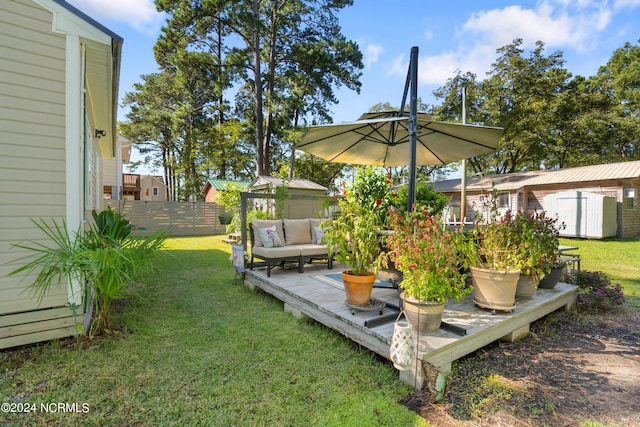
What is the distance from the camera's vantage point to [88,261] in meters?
2.79

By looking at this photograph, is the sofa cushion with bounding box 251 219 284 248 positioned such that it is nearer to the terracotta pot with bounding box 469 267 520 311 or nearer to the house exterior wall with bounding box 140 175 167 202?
the terracotta pot with bounding box 469 267 520 311

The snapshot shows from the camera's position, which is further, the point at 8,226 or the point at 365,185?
the point at 365,185

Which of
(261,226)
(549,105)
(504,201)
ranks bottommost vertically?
(261,226)

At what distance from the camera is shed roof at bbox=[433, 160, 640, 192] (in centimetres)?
1203

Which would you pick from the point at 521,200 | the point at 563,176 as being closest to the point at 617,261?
the point at 563,176

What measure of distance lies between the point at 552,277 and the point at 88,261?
17.1 ft

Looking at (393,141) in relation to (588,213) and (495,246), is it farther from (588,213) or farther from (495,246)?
(588,213)

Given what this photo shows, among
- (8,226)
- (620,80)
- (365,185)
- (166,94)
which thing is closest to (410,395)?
(365,185)

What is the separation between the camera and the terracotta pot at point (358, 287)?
3.18 meters

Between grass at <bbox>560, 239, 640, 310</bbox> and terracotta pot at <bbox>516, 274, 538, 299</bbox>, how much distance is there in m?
1.99

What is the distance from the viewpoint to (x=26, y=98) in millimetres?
2902

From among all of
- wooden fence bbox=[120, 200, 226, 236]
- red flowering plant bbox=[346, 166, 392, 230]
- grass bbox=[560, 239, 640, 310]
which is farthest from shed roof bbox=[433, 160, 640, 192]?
wooden fence bbox=[120, 200, 226, 236]

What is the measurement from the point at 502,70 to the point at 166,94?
20.2 m

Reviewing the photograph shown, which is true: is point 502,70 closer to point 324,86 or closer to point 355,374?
point 324,86
